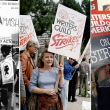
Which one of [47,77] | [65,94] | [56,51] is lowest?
[65,94]

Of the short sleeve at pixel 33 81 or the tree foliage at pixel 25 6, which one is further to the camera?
the tree foliage at pixel 25 6

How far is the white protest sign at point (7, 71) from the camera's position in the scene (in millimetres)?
2852

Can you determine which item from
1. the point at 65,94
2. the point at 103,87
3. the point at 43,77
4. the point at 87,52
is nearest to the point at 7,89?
the point at 43,77

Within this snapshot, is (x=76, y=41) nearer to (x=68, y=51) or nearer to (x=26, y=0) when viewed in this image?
(x=68, y=51)

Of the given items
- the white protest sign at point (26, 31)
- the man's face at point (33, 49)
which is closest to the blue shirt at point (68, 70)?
the man's face at point (33, 49)

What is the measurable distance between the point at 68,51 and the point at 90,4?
86 centimetres

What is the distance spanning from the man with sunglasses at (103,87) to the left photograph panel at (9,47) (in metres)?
1.31

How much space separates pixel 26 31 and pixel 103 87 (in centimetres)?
158

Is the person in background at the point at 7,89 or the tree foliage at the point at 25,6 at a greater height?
the tree foliage at the point at 25,6

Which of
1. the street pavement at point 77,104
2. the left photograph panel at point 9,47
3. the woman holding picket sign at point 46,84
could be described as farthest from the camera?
the street pavement at point 77,104

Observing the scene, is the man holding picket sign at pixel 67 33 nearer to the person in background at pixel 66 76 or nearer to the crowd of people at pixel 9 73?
the person in background at pixel 66 76

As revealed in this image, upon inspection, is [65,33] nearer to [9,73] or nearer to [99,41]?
[99,41]

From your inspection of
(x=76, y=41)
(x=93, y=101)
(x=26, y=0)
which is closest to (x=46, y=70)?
(x=76, y=41)

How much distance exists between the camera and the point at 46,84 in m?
2.71
